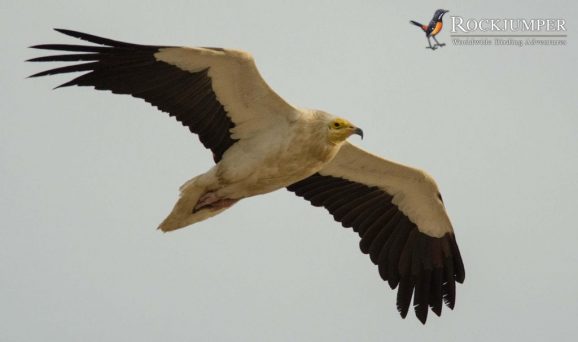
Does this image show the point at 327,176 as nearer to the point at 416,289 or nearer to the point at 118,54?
the point at 416,289

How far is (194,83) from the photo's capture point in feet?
55.3

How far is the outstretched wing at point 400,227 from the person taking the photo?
61.8ft

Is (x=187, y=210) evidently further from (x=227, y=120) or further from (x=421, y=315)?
(x=421, y=315)

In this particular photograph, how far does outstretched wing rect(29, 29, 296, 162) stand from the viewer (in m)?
16.4

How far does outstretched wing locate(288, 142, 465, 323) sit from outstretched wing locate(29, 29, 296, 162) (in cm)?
201

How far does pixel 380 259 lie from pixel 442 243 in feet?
2.97

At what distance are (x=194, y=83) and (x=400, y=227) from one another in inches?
161

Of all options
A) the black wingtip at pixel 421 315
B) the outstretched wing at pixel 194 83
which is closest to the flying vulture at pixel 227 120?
the outstretched wing at pixel 194 83

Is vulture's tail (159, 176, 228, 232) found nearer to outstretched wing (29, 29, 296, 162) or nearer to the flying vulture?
the flying vulture

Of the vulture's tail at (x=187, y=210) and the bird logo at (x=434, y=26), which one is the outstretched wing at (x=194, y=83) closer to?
the vulture's tail at (x=187, y=210)

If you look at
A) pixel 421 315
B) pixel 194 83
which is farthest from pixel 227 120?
pixel 421 315

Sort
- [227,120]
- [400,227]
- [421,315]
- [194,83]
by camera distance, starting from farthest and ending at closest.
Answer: [400,227]
[421,315]
[227,120]
[194,83]

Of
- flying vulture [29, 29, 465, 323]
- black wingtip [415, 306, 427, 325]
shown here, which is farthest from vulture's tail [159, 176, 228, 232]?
black wingtip [415, 306, 427, 325]

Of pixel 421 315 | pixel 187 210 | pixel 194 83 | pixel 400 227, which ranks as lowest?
pixel 421 315
